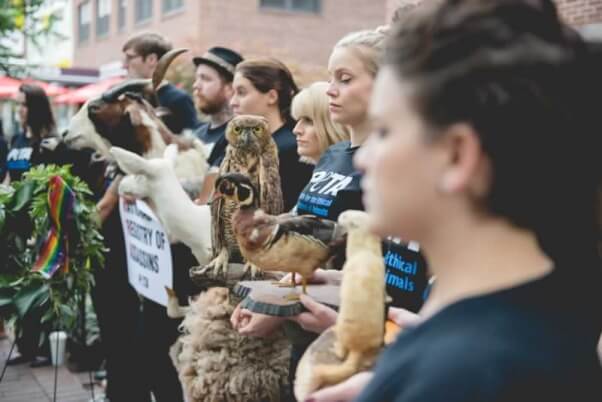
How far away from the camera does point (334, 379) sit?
1.35 m

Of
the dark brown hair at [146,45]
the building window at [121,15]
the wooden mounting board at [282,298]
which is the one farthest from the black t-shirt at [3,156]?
the building window at [121,15]

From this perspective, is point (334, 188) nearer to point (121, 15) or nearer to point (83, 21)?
point (121, 15)

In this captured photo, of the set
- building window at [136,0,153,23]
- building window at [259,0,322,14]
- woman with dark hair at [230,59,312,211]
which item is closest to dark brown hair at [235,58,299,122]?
woman with dark hair at [230,59,312,211]

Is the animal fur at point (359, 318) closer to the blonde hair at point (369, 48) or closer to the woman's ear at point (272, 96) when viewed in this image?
the blonde hair at point (369, 48)

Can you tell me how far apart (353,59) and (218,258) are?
29.7 inches

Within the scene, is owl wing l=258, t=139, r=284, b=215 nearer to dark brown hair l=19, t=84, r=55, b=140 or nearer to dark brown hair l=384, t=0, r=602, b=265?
dark brown hair l=384, t=0, r=602, b=265

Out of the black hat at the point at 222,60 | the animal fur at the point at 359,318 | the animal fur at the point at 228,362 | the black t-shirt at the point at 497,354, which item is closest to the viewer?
the black t-shirt at the point at 497,354

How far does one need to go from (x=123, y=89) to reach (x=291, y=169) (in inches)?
49.8

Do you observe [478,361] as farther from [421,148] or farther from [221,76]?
[221,76]

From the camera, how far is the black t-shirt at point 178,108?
4711 millimetres

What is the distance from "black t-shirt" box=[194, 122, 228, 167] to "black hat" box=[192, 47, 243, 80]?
27 cm

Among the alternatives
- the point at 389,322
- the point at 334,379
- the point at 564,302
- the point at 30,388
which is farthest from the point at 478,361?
the point at 30,388

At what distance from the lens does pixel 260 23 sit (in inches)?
851

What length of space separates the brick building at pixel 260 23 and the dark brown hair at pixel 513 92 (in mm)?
18786
